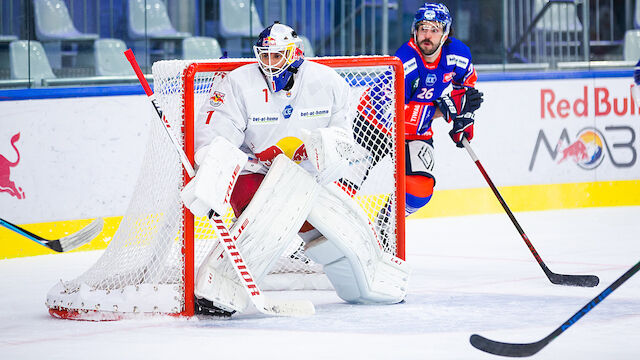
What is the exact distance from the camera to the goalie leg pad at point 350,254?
402 cm

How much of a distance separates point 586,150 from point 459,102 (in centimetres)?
257

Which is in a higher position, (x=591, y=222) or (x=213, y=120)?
(x=213, y=120)

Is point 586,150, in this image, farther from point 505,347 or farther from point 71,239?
point 505,347

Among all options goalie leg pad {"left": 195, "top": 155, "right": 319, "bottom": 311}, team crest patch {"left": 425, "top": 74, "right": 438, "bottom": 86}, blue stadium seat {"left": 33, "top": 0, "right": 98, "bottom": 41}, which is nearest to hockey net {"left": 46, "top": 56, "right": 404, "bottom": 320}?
goalie leg pad {"left": 195, "top": 155, "right": 319, "bottom": 311}

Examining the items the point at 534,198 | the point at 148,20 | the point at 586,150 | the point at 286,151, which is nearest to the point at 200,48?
the point at 148,20

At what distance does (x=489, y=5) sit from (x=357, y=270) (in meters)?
3.88

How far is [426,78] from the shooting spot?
4.88 metres

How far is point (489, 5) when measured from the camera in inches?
298

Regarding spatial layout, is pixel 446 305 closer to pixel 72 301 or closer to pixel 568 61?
pixel 72 301

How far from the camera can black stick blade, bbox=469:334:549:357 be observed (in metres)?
3.08

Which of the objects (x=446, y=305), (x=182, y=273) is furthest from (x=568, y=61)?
(x=182, y=273)

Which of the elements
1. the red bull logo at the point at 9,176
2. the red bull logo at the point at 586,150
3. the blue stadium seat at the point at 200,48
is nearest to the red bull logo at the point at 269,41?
the red bull logo at the point at 9,176

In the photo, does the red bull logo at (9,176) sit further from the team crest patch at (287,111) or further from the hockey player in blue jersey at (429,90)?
the team crest patch at (287,111)

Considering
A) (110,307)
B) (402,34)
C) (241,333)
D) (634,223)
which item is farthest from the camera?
(402,34)
